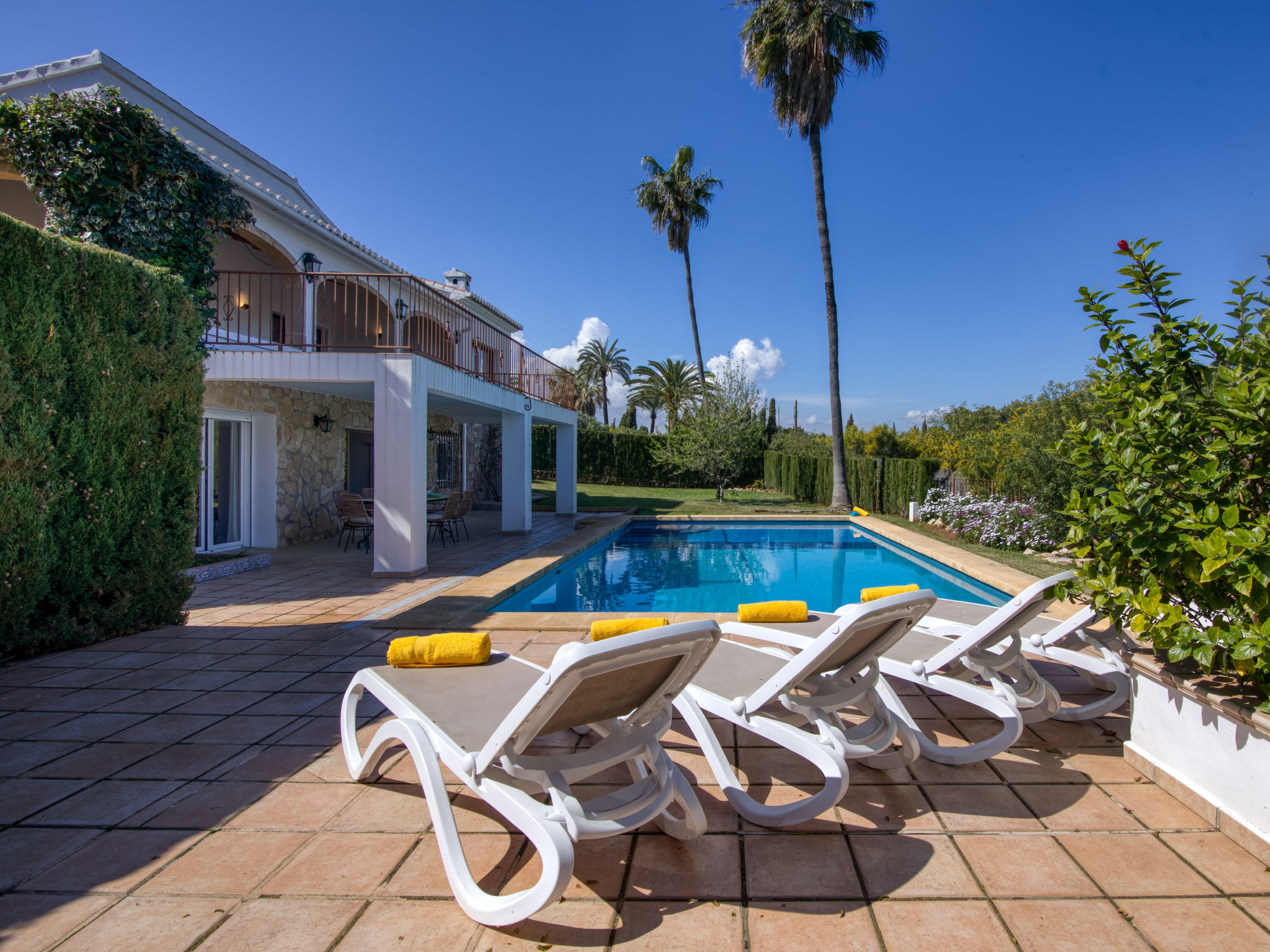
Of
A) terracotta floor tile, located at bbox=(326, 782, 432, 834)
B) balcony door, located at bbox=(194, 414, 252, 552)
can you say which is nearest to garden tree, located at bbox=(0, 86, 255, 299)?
balcony door, located at bbox=(194, 414, 252, 552)

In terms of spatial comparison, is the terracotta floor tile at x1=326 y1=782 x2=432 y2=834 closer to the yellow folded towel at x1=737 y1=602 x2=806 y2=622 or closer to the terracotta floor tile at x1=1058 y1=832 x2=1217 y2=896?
the yellow folded towel at x1=737 y1=602 x2=806 y2=622

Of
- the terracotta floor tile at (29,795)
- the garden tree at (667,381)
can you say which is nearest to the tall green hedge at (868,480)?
the garden tree at (667,381)

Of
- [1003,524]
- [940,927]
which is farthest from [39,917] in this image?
[1003,524]

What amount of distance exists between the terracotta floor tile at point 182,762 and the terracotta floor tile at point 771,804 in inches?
92.0

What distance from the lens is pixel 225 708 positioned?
379 centimetres

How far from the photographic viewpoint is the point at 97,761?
10.2 ft

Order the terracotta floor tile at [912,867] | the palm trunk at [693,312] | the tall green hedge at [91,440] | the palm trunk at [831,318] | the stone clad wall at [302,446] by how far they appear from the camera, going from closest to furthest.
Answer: the terracotta floor tile at [912,867]
the tall green hedge at [91,440]
the stone clad wall at [302,446]
the palm trunk at [831,318]
the palm trunk at [693,312]

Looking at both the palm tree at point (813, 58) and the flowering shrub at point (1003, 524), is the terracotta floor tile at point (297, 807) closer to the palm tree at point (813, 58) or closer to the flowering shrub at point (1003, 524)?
the flowering shrub at point (1003, 524)

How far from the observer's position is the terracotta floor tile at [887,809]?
101 inches

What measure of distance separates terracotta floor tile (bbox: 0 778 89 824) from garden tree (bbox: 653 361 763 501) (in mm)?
19900

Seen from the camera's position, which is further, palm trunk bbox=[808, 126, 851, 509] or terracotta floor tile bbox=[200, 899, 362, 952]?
palm trunk bbox=[808, 126, 851, 509]

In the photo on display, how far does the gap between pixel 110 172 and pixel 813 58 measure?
15.7 meters

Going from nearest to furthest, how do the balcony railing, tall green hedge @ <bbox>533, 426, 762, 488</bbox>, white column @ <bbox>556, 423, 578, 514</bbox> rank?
the balcony railing → white column @ <bbox>556, 423, 578, 514</bbox> → tall green hedge @ <bbox>533, 426, 762, 488</bbox>

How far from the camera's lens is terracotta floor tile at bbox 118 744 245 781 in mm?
2955
